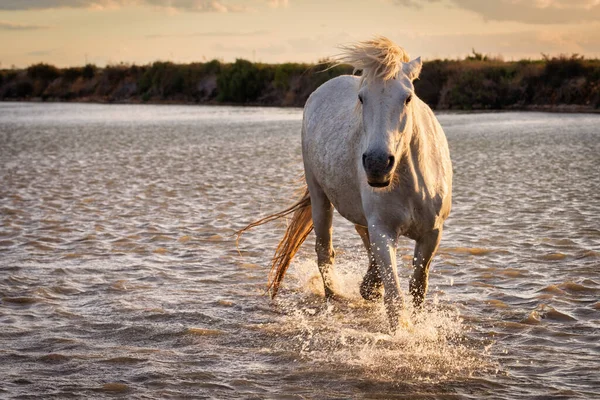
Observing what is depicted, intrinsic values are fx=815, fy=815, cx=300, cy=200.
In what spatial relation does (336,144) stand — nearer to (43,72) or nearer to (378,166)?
(378,166)

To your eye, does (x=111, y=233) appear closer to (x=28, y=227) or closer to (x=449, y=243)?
(x=28, y=227)

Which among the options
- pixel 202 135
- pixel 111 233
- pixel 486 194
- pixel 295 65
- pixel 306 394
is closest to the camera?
pixel 306 394

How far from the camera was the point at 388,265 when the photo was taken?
529 cm

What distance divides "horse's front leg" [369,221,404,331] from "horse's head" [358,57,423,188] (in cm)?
70

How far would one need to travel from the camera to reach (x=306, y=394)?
181 inches

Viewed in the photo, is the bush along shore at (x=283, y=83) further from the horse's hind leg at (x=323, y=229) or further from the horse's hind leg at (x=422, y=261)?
the horse's hind leg at (x=422, y=261)

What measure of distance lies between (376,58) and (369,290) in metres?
2.27

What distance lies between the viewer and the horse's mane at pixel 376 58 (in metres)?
4.89

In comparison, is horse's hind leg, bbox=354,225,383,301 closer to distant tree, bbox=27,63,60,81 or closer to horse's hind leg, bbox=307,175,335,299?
horse's hind leg, bbox=307,175,335,299

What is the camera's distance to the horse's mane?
489 cm

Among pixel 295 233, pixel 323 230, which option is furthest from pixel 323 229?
pixel 295 233

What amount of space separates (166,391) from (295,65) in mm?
47316

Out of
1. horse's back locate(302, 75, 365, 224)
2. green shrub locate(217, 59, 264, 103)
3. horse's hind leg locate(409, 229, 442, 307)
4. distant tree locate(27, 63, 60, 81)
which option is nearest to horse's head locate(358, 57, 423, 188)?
horse's back locate(302, 75, 365, 224)

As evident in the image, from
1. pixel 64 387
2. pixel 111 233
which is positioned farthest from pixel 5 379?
pixel 111 233
